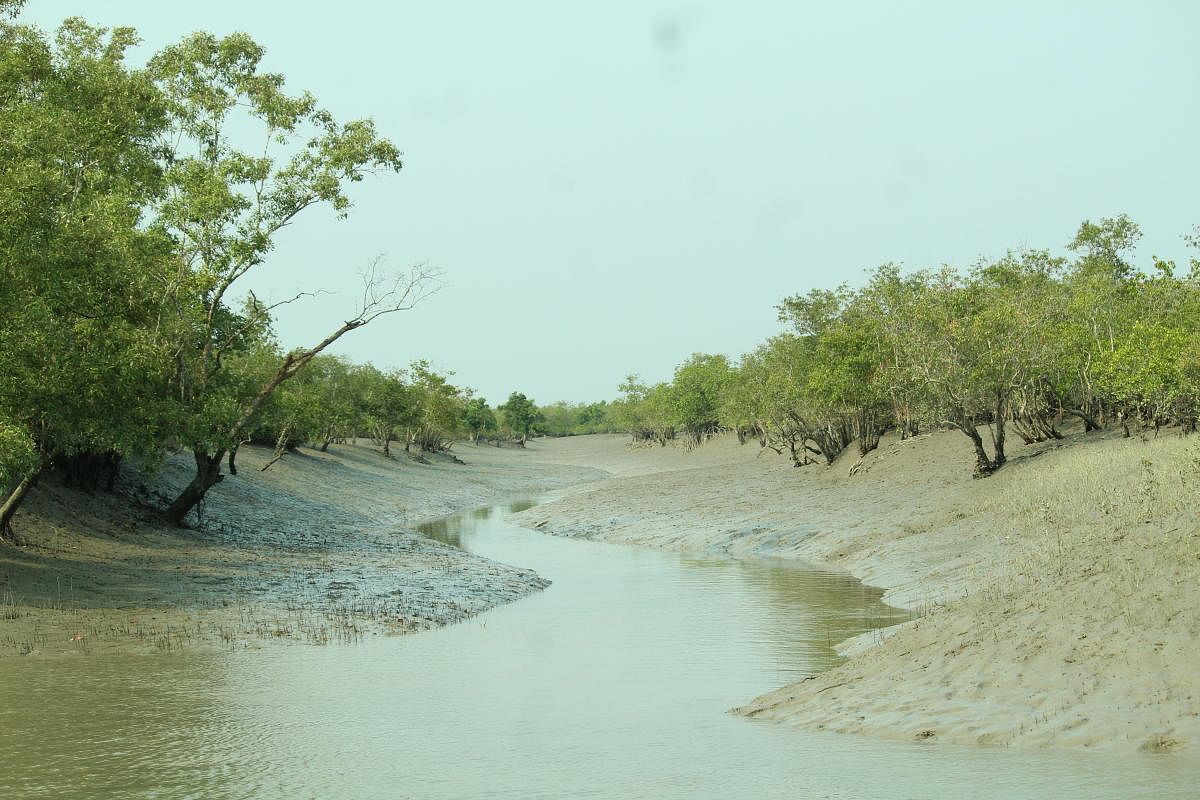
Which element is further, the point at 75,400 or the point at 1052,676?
the point at 75,400

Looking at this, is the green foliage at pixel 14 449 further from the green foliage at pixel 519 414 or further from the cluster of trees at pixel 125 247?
the green foliage at pixel 519 414

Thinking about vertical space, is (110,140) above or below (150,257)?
above

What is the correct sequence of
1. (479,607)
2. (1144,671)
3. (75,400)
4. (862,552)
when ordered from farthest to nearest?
(862,552) → (479,607) → (75,400) → (1144,671)

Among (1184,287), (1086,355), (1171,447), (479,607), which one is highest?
(1184,287)

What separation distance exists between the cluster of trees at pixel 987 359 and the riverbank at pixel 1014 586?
1.84 meters

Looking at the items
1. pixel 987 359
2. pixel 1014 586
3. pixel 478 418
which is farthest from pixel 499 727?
pixel 478 418

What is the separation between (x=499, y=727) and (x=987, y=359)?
1057 inches

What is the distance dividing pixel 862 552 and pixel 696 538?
26.3 feet

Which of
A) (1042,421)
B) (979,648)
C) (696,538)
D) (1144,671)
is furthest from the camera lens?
(1042,421)

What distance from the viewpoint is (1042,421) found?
1570 inches

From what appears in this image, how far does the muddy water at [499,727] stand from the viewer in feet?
31.4

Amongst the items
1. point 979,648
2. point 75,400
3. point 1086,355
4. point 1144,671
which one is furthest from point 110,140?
point 1086,355

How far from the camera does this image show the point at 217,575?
76.9 feet

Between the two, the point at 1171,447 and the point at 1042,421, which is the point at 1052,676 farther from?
the point at 1042,421
